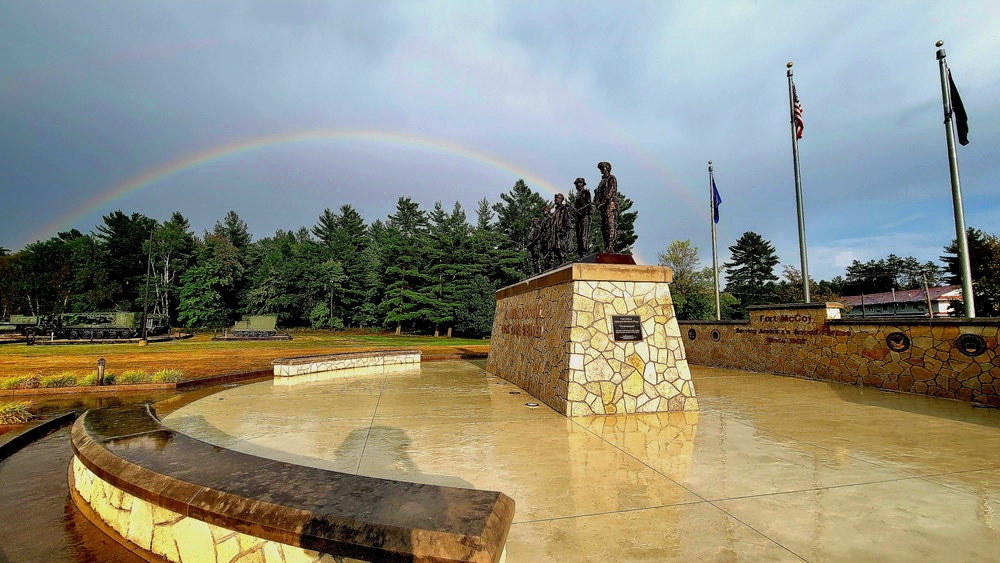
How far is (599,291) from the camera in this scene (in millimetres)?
6832

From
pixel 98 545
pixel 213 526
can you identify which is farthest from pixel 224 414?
pixel 213 526

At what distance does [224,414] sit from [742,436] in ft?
22.0

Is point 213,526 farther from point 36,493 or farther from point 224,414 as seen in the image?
point 224,414

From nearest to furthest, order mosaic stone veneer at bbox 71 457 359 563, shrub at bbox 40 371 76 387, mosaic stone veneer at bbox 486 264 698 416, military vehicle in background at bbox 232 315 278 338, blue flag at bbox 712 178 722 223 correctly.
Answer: mosaic stone veneer at bbox 71 457 359 563
mosaic stone veneer at bbox 486 264 698 416
shrub at bbox 40 371 76 387
blue flag at bbox 712 178 722 223
military vehicle in background at bbox 232 315 278 338

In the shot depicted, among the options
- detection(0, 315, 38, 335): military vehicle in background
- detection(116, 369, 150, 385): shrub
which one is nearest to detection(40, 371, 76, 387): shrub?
detection(116, 369, 150, 385): shrub

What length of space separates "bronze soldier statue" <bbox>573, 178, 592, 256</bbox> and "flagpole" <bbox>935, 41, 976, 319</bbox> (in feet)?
20.9

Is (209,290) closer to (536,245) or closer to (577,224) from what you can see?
(536,245)

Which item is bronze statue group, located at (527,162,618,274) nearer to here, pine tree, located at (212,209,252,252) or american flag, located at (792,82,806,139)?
american flag, located at (792,82,806,139)

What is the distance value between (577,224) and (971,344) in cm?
629

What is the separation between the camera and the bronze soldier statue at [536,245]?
11102 mm

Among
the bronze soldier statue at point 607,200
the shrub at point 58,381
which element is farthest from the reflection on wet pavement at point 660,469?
the shrub at point 58,381

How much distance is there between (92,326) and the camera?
1155 inches

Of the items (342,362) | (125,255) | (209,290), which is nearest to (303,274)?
(209,290)

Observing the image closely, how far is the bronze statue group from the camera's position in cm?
751
